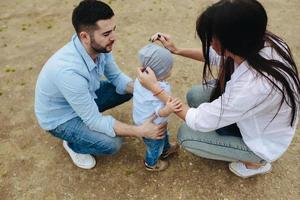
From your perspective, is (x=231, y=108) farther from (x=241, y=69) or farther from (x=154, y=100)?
(x=154, y=100)

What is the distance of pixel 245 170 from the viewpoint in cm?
325

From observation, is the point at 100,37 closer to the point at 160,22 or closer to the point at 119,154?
the point at 119,154

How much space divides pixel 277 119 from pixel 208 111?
0.52 m

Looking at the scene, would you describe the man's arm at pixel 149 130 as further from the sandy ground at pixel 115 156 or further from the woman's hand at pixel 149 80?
the sandy ground at pixel 115 156

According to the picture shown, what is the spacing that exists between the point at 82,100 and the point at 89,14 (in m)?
0.67

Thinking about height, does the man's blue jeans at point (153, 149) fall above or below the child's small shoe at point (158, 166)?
above

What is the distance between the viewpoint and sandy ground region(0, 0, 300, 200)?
326cm

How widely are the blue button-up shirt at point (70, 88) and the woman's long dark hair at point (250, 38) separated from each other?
3.33 ft

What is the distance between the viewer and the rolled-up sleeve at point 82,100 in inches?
A: 111

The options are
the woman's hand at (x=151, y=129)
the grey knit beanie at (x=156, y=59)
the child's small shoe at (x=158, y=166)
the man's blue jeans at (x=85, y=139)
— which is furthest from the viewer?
the child's small shoe at (x=158, y=166)

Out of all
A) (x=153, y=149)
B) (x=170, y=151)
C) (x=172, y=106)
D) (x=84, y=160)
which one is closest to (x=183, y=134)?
(x=153, y=149)

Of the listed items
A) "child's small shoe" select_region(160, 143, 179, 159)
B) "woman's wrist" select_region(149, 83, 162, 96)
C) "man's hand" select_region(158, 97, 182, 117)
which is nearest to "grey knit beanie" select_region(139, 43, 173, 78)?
"woman's wrist" select_region(149, 83, 162, 96)

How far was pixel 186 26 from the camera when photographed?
5531 millimetres

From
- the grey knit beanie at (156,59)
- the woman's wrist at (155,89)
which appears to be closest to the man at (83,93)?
the woman's wrist at (155,89)
